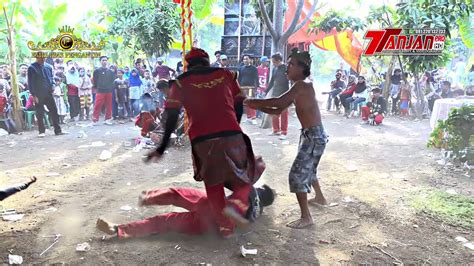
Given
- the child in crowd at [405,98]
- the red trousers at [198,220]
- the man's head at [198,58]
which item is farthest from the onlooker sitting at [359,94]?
the man's head at [198,58]

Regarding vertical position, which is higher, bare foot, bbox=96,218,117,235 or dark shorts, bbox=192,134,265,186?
dark shorts, bbox=192,134,265,186

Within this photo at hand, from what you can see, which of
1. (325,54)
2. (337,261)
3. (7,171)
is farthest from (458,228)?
(325,54)

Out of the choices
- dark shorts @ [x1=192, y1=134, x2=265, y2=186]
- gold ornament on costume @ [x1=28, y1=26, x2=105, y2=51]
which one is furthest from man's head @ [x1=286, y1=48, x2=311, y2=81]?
gold ornament on costume @ [x1=28, y1=26, x2=105, y2=51]

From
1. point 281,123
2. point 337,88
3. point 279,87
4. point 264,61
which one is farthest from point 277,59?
point 337,88

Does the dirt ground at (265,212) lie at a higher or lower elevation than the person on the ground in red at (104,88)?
lower

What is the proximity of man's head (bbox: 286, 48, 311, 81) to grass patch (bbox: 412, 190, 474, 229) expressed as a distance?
197cm

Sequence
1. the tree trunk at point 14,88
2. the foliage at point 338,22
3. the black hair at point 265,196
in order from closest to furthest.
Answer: the black hair at point 265,196, the tree trunk at point 14,88, the foliage at point 338,22

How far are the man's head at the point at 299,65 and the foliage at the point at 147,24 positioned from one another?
983 centimetres

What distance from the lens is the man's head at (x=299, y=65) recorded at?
12.6 ft

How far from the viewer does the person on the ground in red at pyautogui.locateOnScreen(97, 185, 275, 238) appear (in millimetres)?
3506

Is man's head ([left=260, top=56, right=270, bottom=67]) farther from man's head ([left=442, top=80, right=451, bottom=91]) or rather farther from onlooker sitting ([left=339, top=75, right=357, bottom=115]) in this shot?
man's head ([left=442, top=80, right=451, bottom=91])

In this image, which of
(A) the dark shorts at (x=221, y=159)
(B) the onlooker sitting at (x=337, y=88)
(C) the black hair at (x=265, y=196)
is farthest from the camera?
(B) the onlooker sitting at (x=337, y=88)

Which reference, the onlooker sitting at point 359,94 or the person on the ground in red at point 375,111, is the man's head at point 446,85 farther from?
the person on the ground in red at point 375,111

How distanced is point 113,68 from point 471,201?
9.95 metres
